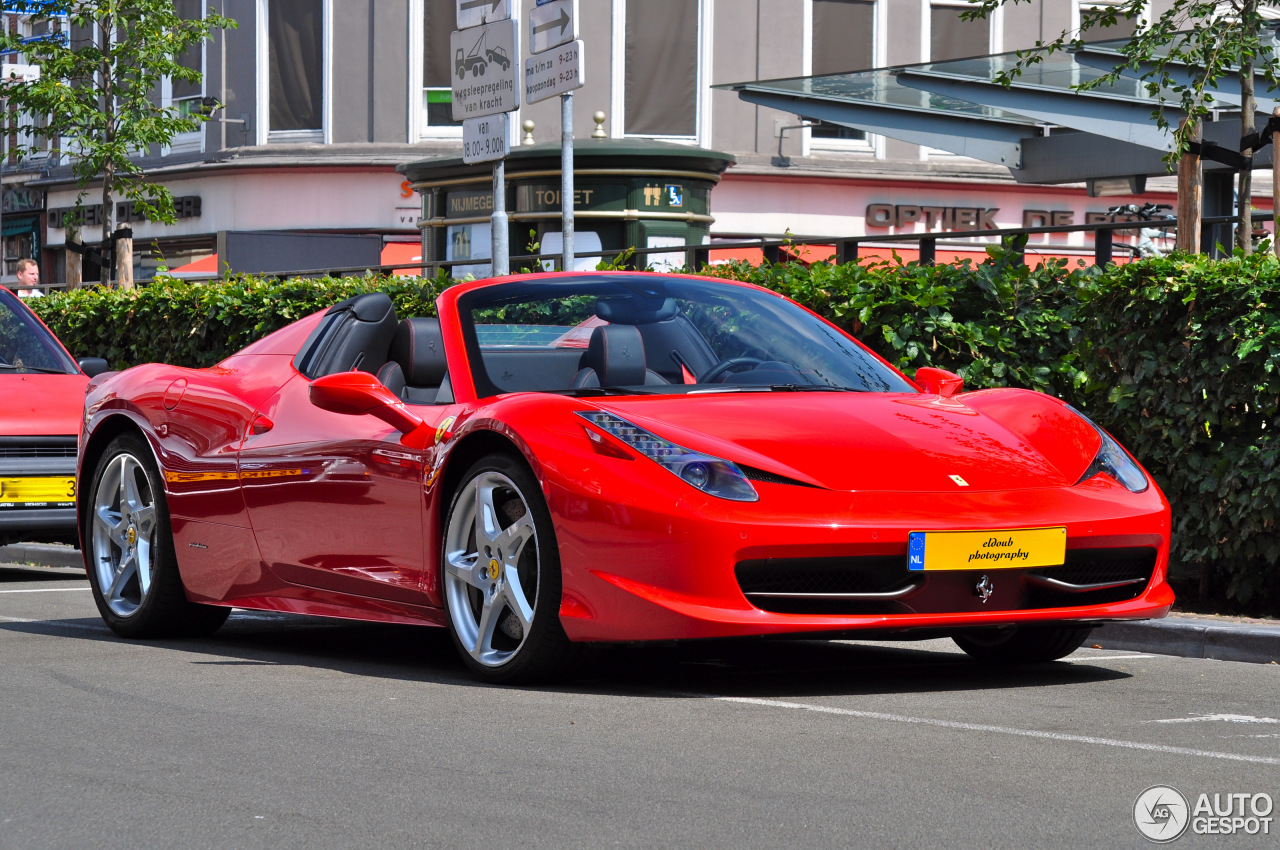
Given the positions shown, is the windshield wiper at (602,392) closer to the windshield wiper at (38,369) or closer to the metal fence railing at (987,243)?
the metal fence railing at (987,243)

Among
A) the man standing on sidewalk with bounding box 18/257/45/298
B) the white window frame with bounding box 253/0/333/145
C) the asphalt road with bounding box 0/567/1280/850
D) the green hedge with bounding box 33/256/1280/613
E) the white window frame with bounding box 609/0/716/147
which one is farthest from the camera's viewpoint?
the white window frame with bounding box 253/0/333/145

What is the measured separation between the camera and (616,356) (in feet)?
21.1

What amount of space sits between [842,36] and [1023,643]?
28.6m

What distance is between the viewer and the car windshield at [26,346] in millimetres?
11766

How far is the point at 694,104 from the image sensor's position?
33219mm

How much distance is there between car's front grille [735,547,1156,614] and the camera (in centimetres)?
545

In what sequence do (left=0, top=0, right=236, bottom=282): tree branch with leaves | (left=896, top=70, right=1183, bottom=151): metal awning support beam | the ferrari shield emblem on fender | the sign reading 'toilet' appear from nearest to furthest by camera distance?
the ferrari shield emblem on fender
the sign reading 'toilet'
(left=896, top=70, right=1183, bottom=151): metal awning support beam
(left=0, top=0, right=236, bottom=282): tree branch with leaves

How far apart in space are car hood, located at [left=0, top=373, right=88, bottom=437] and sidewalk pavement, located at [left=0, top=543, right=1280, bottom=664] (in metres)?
6.04

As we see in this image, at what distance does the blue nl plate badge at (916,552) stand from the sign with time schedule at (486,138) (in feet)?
17.5

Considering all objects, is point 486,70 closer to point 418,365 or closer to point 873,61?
point 418,365

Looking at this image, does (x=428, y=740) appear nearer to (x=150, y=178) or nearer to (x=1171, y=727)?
(x=1171, y=727)

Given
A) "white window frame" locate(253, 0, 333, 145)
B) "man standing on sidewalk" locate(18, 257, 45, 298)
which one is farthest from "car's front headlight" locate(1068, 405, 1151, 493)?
"white window frame" locate(253, 0, 333, 145)

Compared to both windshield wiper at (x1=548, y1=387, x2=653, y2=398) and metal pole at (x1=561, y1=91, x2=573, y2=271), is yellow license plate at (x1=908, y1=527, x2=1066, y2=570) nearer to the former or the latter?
windshield wiper at (x1=548, y1=387, x2=653, y2=398)

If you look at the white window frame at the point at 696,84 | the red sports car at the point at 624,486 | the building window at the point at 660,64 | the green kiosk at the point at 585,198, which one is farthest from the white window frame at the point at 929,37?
the red sports car at the point at 624,486
